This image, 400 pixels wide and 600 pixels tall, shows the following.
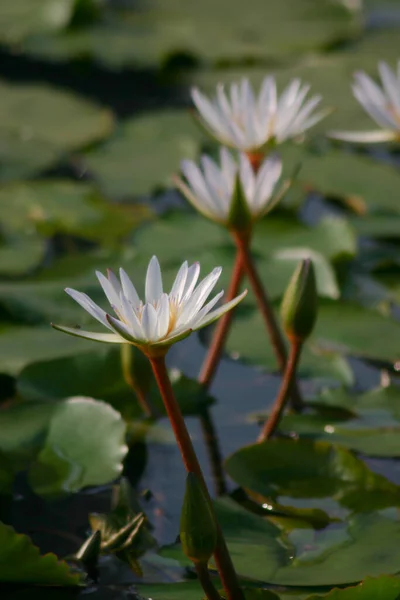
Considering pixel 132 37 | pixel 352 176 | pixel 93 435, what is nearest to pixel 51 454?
pixel 93 435

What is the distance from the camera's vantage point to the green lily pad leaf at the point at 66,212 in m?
2.50

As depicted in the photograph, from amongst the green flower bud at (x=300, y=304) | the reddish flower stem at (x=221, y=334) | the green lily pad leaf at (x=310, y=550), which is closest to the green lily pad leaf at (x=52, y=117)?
the reddish flower stem at (x=221, y=334)

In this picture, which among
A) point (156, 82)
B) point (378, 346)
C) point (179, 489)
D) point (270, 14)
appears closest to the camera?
point (179, 489)

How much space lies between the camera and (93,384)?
5.81 ft

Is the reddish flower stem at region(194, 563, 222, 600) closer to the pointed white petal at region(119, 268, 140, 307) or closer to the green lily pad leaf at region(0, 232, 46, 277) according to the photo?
the pointed white petal at region(119, 268, 140, 307)

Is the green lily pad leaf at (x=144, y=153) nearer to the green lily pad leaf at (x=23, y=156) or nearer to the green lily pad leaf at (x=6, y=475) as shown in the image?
the green lily pad leaf at (x=23, y=156)

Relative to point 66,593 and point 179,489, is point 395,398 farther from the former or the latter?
point 66,593

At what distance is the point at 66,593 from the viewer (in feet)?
4.43

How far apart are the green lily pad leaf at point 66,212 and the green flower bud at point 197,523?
1.46 m

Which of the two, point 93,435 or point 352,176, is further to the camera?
point 352,176

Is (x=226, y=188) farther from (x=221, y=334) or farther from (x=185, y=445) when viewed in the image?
(x=185, y=445)

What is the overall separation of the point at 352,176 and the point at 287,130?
1.06 metres

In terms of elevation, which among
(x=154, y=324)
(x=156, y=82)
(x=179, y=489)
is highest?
(x=154, y=324)

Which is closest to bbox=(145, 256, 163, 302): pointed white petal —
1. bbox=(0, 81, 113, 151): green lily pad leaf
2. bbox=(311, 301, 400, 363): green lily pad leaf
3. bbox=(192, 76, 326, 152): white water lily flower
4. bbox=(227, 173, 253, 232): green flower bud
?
bbox=(227, 173, 253, 232): green flower bud
